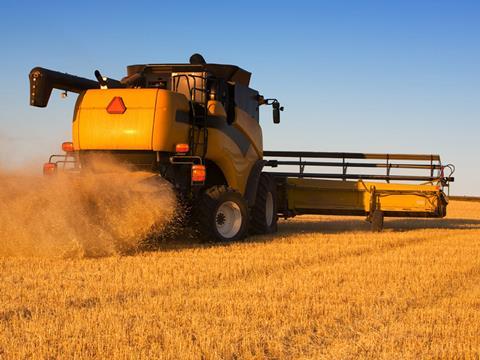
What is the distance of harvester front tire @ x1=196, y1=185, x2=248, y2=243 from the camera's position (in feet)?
33.3

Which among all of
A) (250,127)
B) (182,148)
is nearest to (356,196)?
(250,127)

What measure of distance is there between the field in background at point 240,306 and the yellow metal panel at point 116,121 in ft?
5.95

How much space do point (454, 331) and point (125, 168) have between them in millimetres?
6168

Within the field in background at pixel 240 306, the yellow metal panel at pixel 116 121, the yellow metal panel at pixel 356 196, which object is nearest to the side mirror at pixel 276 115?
the yellow metal panel at pixel 356 196

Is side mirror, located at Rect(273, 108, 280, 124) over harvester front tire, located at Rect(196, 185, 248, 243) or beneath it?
over

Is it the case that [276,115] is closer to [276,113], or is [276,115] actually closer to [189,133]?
[276,113]

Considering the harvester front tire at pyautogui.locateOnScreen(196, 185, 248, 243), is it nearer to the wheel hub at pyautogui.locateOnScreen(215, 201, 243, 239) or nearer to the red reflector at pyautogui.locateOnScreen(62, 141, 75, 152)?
the wheel hub at pyautogui.locateOnScreen(215, 201, 243, 239)

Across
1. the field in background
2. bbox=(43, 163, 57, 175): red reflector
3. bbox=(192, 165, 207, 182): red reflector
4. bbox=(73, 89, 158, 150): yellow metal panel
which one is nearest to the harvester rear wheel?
bbox=(192, 165, 207, 182): red reflector

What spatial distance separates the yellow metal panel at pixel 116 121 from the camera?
976 cm

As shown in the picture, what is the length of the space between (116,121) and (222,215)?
7.48 feet

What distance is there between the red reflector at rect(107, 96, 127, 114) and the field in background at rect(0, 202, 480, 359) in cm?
224

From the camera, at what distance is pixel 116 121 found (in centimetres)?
987

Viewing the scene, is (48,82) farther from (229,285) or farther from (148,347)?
(148,347)

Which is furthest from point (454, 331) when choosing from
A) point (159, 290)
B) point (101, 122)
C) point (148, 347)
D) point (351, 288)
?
point (101, 122)
